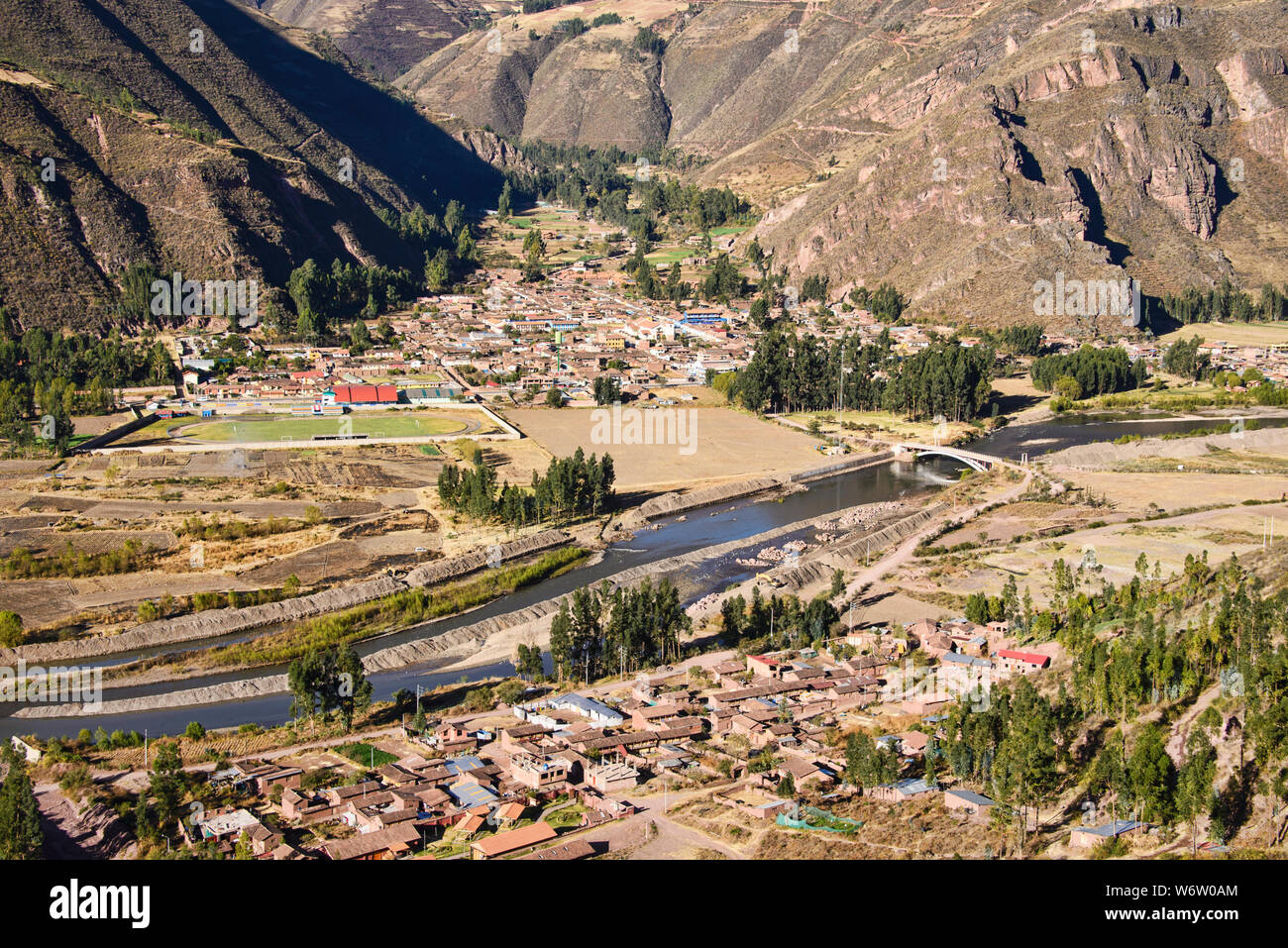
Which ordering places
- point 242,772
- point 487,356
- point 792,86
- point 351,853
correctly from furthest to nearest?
point 792,86 < point 487,356 < point 242,772 < point 351,853

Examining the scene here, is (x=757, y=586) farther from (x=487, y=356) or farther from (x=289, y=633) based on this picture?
(x=487, y=356)

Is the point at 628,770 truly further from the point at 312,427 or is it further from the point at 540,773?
the point at 312,427

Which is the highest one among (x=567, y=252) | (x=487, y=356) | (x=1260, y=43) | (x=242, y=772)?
(x=1260, y=43)

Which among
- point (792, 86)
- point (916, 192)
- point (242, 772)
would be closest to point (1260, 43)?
point (916, 192)

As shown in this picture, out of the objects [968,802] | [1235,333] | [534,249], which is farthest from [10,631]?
[534,249]

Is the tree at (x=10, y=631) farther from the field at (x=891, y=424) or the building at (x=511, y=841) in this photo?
the field at (x=891, y=424)

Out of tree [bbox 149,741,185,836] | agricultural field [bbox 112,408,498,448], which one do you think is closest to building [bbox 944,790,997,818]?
tree [bbox 149,741,185,836]
